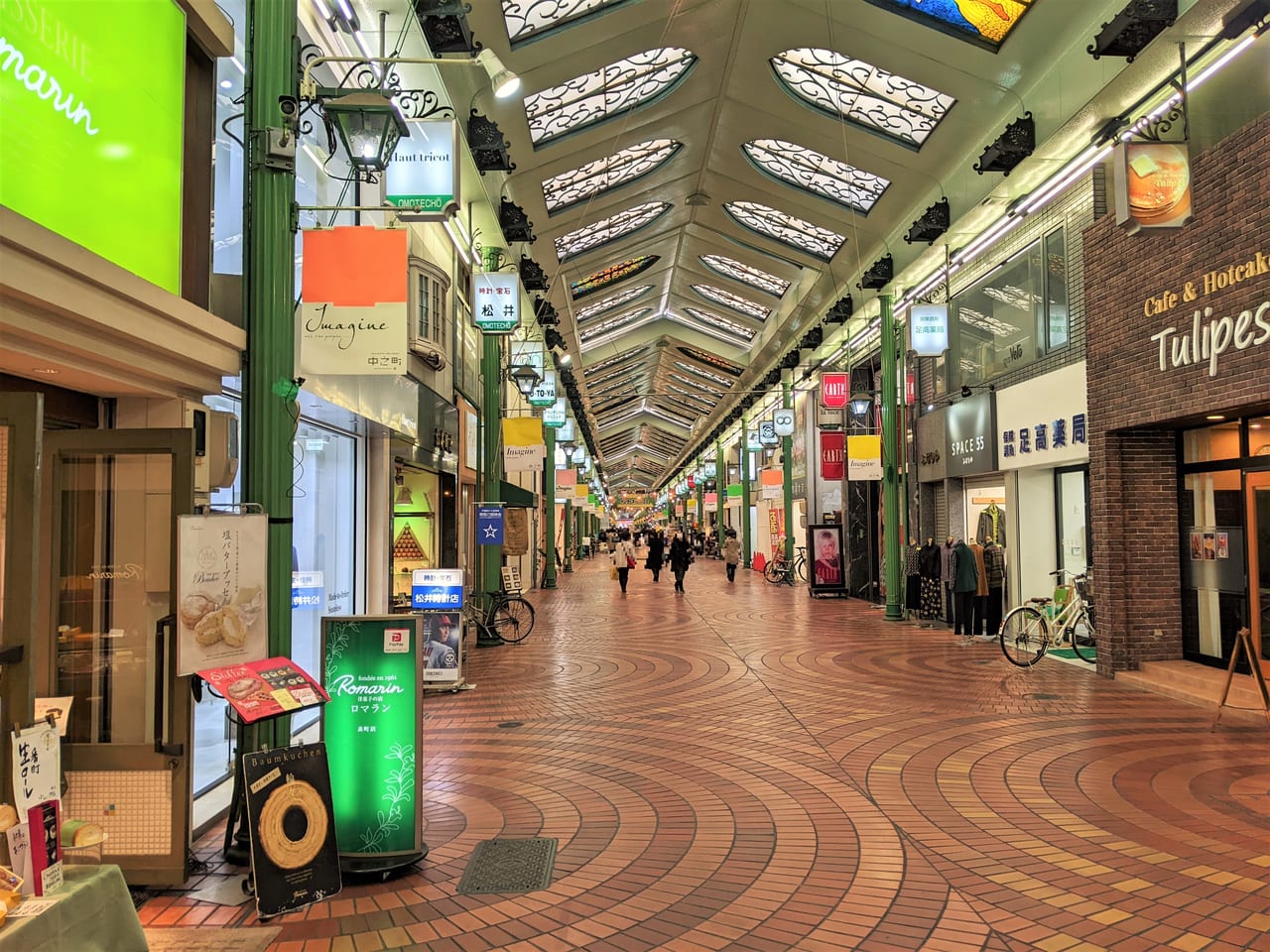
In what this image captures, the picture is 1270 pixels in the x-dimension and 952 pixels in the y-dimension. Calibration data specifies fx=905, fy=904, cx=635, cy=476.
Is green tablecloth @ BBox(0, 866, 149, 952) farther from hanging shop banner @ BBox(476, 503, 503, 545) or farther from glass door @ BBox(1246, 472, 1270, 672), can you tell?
hanging shop banner @ BBox(476, 503, 503, 545)

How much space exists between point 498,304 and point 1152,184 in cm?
828

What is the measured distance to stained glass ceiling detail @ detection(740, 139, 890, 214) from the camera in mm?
15023

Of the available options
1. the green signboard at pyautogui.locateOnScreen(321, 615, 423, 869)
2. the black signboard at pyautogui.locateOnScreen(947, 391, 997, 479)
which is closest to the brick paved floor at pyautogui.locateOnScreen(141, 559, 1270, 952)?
the green signboard at pyautogui.locateOnScreen(321, 615, 423, 869)

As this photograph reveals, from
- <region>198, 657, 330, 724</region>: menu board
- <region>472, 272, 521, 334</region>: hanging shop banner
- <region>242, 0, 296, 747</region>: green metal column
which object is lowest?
<region>198, 657, 330, 724</region>: menu board

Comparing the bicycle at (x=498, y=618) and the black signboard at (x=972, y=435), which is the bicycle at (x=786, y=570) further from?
the bicycle at (x=498, y=618)

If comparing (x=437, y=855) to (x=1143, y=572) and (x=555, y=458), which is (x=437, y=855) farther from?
(x=555, y=458)

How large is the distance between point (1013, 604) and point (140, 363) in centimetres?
1249

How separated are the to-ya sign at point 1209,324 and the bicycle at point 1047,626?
11.0 feet

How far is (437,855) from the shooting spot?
4.73 meters

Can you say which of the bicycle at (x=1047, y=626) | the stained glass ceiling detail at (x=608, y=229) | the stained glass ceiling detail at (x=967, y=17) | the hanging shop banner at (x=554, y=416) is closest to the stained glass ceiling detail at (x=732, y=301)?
the hanging shop banner at (x=554, y=416)

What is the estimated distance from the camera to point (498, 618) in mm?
13258

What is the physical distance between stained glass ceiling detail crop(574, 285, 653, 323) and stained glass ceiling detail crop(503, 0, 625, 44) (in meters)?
14.2

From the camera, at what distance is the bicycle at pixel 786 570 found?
2517cm

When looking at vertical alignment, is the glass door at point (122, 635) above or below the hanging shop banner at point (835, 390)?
below
